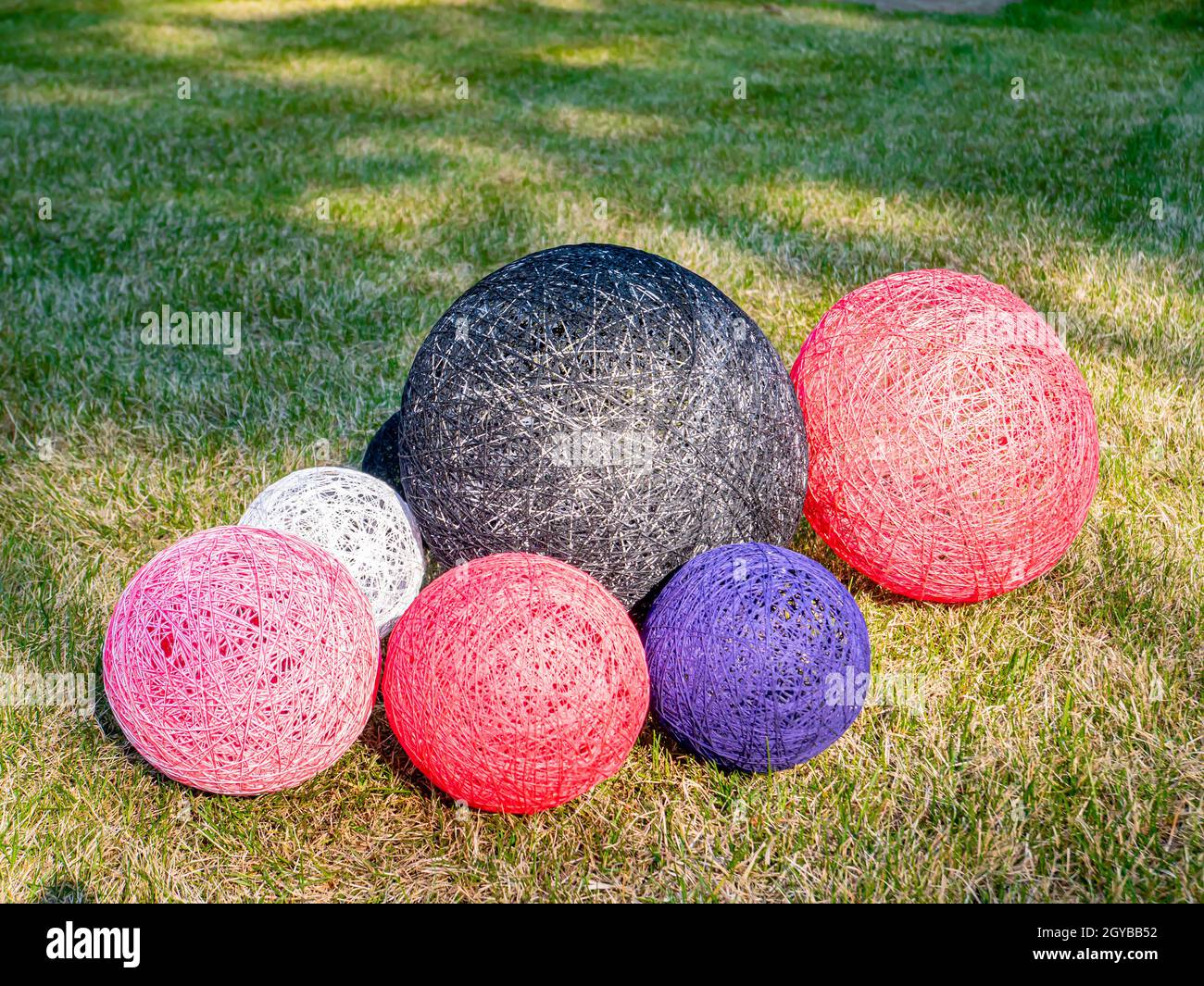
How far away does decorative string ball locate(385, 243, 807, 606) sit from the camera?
304 centimetres

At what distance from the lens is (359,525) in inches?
129

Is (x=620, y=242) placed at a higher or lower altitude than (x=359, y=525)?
higher

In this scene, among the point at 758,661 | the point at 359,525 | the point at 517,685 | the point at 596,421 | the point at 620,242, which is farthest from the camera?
the point at 620,242

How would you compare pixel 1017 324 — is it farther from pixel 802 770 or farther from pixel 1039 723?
pixel 802 770

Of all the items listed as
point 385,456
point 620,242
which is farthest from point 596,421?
point 620,242

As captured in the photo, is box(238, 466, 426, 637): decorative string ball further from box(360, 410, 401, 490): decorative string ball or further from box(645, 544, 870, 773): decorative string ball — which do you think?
box(645, 544, 870, 773): decorative string ball

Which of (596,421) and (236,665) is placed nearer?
(236,665)

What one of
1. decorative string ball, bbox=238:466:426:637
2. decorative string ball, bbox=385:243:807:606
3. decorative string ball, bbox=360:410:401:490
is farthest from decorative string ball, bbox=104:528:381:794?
decorative string ball, bbox=360:410:401:490

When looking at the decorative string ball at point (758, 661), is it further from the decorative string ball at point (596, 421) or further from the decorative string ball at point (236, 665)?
the decorative string ball at point (236, 665)

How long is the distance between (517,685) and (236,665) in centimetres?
69

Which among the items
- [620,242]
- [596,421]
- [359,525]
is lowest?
[359,525]

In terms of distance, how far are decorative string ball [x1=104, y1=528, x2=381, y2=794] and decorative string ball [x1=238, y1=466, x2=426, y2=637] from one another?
0.30 m

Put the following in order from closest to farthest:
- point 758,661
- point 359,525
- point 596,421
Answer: point 758,661 < point 596,421 < point 359,525

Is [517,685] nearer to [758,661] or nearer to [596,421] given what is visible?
[758,661]
